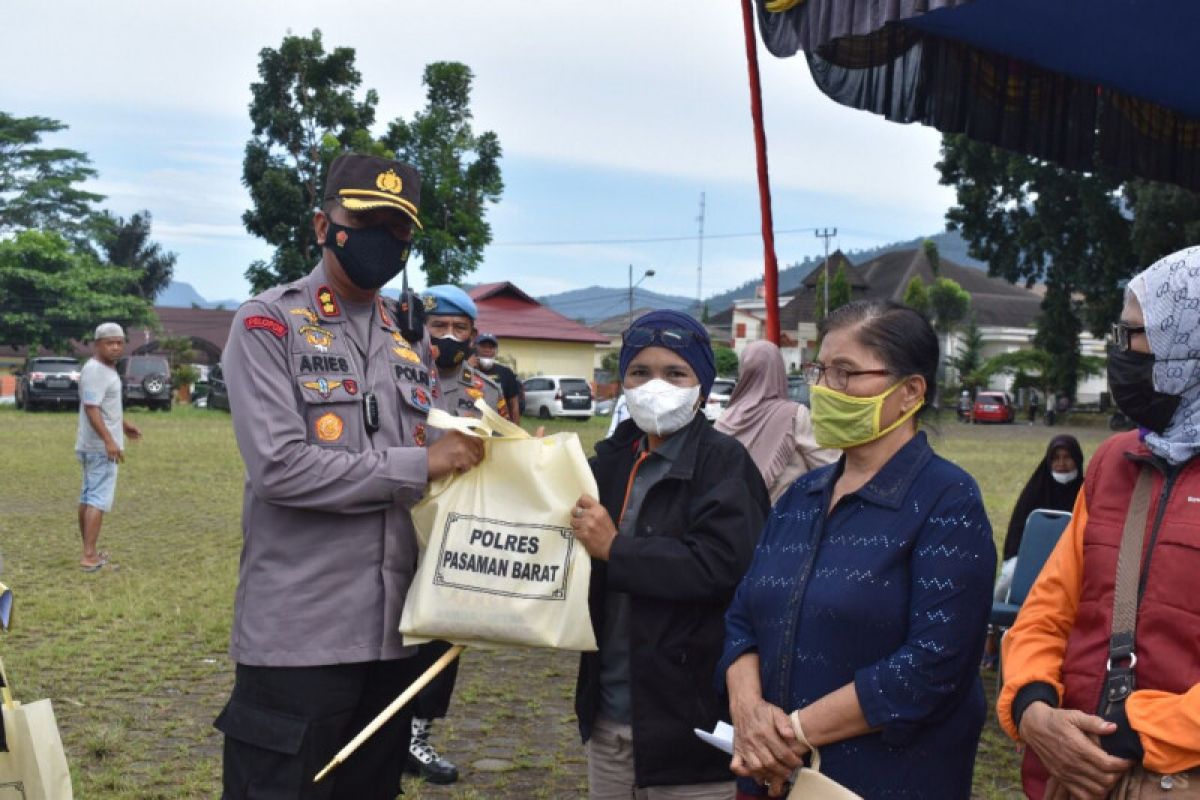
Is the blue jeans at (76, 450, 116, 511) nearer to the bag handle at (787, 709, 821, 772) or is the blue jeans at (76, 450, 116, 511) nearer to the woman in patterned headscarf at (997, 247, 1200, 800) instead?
the bag handle at (787, 709, 821, 772)

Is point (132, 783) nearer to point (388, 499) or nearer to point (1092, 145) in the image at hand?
point (388, 499)

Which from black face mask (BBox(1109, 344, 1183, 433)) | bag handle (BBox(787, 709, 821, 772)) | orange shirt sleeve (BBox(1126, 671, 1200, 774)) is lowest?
bag handle (BBox(787, 709, 821, 772))

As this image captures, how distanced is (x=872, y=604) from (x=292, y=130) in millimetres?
35245

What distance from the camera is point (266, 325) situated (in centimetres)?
298

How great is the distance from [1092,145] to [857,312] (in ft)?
14.9

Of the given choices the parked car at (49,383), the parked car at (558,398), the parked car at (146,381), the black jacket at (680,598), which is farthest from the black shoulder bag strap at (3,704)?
the parked car at (558,398)

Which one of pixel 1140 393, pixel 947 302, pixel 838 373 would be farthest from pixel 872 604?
pixel 947 302

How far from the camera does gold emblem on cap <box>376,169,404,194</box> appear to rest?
3.15 m

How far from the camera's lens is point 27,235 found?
49656mm

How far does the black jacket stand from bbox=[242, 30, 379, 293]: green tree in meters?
32.5

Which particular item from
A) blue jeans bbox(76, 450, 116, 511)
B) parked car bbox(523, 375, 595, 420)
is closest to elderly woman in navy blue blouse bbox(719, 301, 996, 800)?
blue jeans bbox(76, 450, 116, 511)

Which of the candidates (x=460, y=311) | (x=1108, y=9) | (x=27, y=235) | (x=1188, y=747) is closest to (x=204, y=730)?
(x=460, y=311)

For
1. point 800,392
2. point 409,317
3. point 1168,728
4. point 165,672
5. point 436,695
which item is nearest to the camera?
point 1168,728

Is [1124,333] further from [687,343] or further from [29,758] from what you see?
[29,758]
